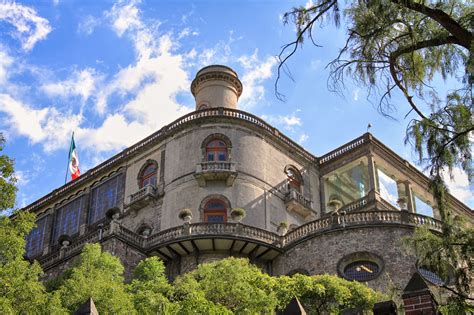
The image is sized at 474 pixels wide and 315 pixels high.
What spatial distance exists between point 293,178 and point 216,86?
7373 mm

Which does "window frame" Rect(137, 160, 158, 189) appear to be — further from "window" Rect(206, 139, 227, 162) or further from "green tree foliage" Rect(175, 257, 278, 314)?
"green tree foliage" Rect(175, 257, 278, 314)

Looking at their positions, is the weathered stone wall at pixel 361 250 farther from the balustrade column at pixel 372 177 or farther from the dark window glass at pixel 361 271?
the balustrade column at pixel 372 177

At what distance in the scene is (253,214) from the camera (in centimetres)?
3662

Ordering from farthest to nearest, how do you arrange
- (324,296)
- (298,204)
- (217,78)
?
(217,78)
(298,204)
(324,296)

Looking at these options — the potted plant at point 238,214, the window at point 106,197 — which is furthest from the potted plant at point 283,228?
the window at point 106,197

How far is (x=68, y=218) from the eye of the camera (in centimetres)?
4347

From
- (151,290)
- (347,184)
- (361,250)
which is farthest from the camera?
(347,184)

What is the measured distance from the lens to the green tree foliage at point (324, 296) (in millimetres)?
24875

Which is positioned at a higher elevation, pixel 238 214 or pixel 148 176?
pixel 148 176

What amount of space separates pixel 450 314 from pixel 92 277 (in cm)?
1578

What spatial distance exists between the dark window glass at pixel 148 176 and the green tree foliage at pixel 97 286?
1048 cm

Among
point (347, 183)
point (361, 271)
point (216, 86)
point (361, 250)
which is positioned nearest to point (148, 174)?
point (216, 86)

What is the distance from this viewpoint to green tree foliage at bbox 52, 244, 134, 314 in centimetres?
2234

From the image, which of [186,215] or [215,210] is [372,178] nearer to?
[215,210]
